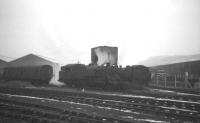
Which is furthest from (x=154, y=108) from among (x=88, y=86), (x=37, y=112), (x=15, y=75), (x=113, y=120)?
(x=15, y=75)

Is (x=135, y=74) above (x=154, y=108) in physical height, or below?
above

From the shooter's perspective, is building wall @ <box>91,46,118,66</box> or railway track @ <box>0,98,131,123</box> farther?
building wall @ <box>91,46,118,66</box>

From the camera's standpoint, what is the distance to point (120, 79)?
77.6 ft

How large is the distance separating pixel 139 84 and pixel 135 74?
117 cm

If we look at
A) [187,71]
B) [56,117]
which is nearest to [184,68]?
[187,71]

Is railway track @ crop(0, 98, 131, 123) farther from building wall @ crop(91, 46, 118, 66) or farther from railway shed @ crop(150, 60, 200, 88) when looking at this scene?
building wall @ crop(91, 46, 118, 66)

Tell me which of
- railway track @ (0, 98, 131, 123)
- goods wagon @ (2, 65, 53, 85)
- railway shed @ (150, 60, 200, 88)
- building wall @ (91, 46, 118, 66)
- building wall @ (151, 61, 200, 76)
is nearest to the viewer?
railway track @ (0, 98, 131, 123)

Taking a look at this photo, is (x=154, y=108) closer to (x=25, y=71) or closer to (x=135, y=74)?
(x=135, y=74)

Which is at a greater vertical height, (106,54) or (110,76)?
(106,54)

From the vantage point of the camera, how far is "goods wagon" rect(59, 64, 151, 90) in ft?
75.8

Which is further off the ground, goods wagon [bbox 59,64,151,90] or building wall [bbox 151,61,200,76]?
building wall [bbox 151,61,200,76]

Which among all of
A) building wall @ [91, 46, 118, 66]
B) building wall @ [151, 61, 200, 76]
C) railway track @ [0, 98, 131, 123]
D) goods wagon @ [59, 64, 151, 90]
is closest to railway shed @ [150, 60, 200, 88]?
building wall @ [151, 61, 200, 76]

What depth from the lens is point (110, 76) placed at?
76.0ft

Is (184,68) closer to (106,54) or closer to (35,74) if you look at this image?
(106,54)
